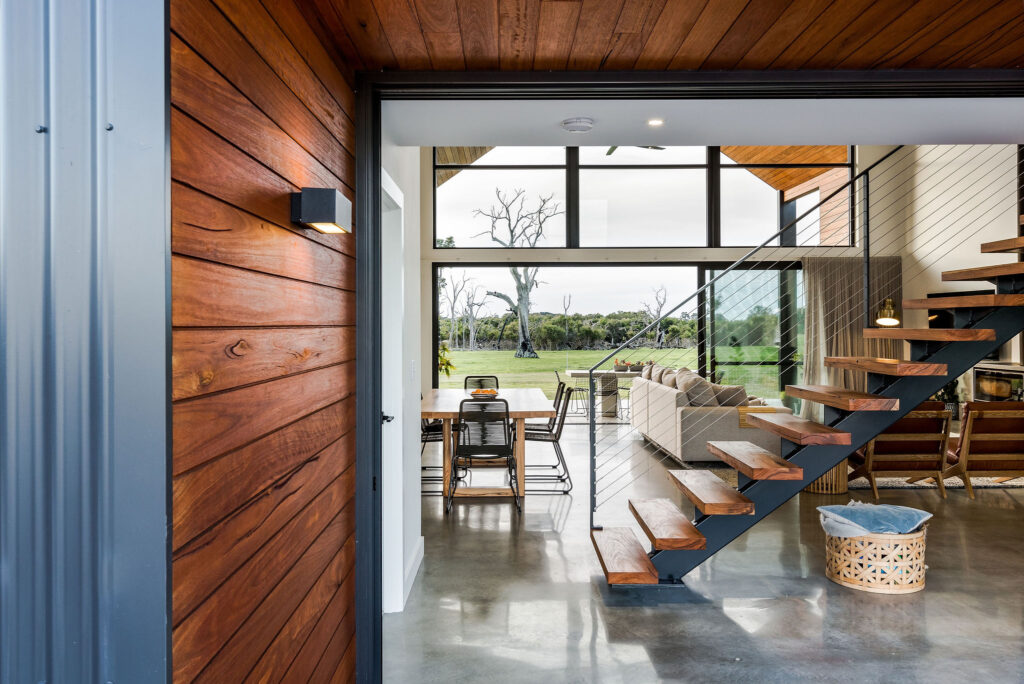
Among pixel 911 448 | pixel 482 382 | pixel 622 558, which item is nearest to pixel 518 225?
pixel 482 382

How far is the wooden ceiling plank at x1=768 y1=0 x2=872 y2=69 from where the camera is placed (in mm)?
1841

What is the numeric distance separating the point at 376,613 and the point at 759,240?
24.0 feet

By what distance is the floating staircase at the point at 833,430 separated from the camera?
10.2 feet

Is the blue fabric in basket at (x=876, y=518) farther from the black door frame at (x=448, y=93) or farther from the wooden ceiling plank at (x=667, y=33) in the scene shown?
the wooden ceiling plank at (x=667, y=33)

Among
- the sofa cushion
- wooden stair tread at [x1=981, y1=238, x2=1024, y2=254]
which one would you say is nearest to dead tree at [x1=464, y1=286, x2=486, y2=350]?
the sofa cushion

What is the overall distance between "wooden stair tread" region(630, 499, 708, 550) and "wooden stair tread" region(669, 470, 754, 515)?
0.13 metres

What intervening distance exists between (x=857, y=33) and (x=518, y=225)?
6.20 meters

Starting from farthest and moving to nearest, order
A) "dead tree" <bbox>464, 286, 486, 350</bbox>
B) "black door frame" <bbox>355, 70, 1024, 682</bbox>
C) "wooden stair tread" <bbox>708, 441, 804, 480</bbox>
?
"dead tree" <bbox>464, 286, 486, 350</bbox>, "wooden stair tread" <bbox>708, 441, 804, 480</bbox>, "black door frame" <bbox>355, 70, 1024, 682</bbox>

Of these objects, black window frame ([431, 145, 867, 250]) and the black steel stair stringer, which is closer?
the black steel stair stringer

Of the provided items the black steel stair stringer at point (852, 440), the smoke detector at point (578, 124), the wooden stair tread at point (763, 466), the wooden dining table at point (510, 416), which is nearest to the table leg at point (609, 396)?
the wooden dining table at point (510, 416)

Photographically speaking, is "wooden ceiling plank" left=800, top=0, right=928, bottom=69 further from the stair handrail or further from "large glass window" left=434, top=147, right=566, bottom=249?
"large glass window" left=434, top=147, right=566, bottom=249

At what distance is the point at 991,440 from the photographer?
4.92 m

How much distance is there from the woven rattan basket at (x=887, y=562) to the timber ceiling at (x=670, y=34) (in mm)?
2243

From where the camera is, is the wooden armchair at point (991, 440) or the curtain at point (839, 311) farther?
the curtain at point (839, 311)
